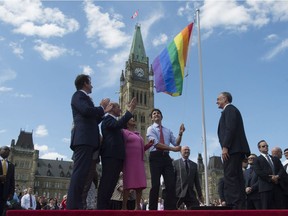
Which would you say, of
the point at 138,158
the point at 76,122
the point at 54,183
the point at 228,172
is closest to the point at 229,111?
the point at 228,172

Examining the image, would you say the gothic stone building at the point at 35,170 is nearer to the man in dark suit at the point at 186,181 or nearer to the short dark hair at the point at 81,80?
the man in dark suit at the point at 186,181

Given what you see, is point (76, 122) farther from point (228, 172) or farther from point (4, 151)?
point (4, 151)

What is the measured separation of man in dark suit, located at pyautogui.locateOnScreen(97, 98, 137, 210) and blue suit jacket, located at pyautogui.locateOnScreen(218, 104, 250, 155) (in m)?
Result: 1.88

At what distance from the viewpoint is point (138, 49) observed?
97688 mm

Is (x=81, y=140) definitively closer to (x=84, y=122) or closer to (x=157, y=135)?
(x=84, y=122)

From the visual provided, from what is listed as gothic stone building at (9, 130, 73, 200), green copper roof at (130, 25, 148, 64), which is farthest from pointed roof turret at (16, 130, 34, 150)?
green copper roof at (130, 25, 148, 64)

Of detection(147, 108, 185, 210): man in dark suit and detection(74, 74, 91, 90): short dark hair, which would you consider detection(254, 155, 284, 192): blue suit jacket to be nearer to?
detection(147, 108, 185, 210): man in dark suit

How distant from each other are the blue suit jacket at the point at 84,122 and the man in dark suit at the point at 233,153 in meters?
2.47

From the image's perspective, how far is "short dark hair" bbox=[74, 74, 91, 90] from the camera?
656 cm

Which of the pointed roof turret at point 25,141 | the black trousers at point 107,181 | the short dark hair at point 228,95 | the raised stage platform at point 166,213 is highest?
the pointed roof turret at point 25,141

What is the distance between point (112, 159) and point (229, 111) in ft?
8.25

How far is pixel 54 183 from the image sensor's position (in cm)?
9194

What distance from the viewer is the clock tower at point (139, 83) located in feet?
296

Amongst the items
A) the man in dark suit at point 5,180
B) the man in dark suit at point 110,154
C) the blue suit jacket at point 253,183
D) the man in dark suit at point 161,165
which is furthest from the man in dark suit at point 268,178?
the man in dark suit at point 5,180
